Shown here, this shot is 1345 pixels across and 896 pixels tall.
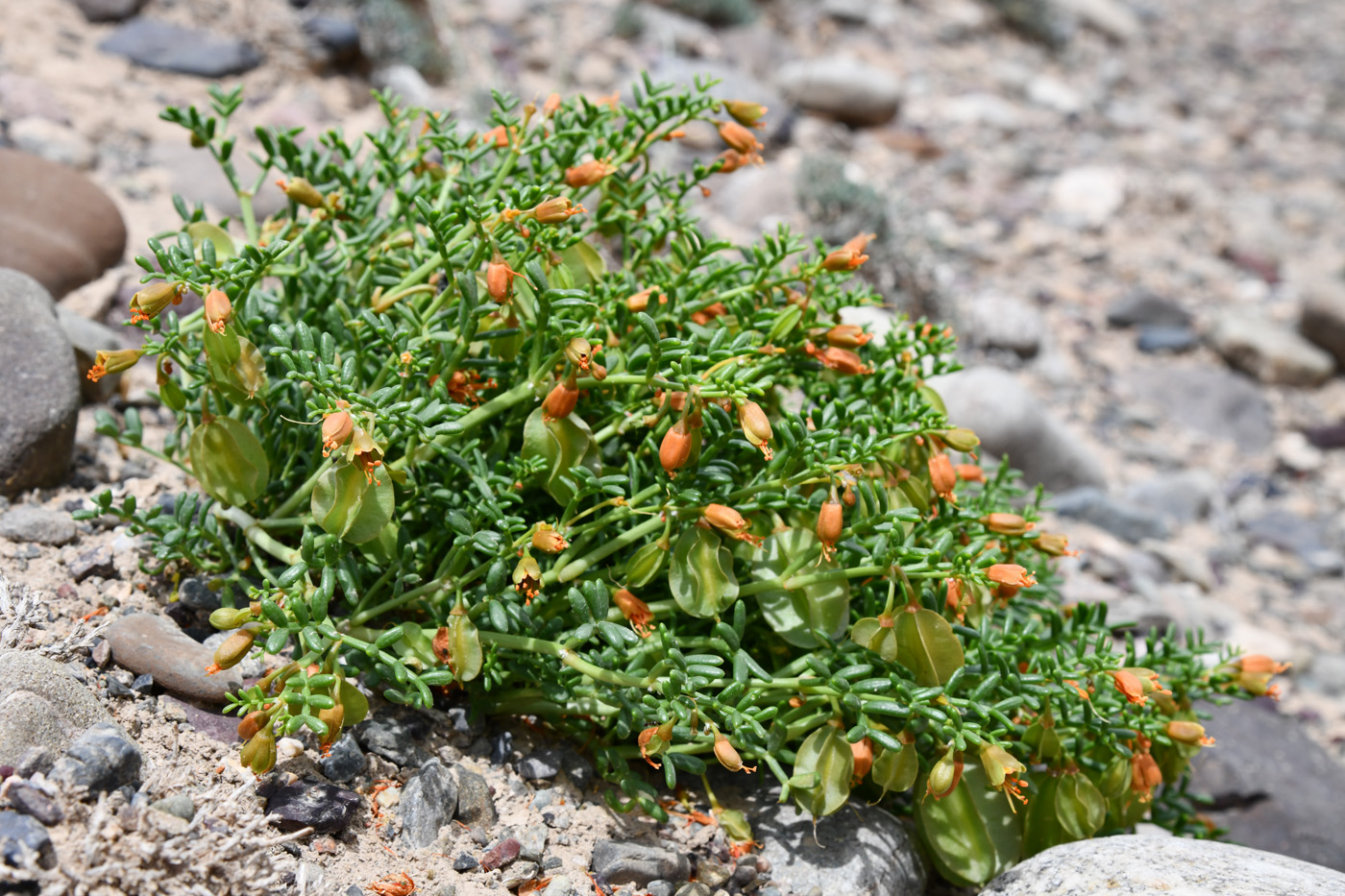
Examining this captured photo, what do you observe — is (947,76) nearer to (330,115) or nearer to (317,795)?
(330,115)

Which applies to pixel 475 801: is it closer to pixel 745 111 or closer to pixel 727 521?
pixel 727 521

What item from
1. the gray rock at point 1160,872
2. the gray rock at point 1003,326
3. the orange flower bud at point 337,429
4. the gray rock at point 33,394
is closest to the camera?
the orange flower bud at point 337,429

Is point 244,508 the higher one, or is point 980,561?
point 980,561

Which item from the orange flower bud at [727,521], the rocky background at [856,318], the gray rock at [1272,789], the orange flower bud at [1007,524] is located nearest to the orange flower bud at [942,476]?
the orange flower bud at [1007,524]

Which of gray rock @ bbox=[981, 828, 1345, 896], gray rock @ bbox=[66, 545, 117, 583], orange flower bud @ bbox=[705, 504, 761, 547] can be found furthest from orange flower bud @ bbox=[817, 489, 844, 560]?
gray rock @ bbox=[66, 545, 117, 583]

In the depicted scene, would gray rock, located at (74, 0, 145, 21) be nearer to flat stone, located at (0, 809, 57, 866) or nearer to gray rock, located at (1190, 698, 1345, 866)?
flat stone, located at (0, 809, 57, 866)

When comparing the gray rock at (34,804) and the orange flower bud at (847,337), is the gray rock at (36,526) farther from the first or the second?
the orange flower bud at (847,337)

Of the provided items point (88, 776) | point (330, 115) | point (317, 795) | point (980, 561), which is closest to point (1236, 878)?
point (980, 561)

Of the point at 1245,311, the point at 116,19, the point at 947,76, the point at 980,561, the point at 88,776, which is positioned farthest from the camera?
the point at 947,76
